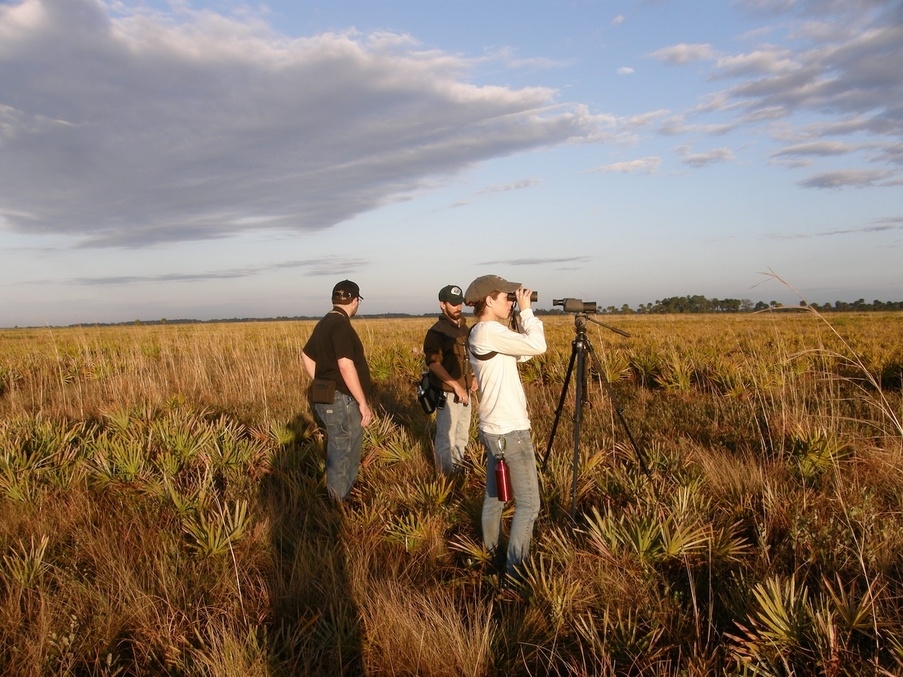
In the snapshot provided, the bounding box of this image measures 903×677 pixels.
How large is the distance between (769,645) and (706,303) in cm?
11315

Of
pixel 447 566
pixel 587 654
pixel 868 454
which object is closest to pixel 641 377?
pixel 868 454

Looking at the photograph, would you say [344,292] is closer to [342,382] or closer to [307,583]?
[342,382]

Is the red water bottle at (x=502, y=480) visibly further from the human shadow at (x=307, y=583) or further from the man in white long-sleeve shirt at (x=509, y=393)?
the human shadow at (x=307, y=583)

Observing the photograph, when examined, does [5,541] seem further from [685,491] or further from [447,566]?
[685,491]

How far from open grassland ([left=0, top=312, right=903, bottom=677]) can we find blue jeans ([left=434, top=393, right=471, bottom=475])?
24cm

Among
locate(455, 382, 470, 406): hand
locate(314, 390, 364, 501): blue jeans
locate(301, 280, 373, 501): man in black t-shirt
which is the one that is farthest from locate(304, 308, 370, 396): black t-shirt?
locate(455, 382, 470, 406): hand

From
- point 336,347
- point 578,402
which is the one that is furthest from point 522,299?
point 336,347

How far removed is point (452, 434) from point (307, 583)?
232 cm

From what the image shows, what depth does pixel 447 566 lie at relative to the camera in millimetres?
4082

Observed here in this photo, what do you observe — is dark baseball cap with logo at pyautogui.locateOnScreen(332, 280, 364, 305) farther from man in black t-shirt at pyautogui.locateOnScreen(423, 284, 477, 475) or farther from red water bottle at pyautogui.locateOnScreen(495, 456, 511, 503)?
red water bottle at pyautogui.locateOnScreen(495, 456, 511, 503)

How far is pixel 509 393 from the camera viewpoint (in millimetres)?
3652

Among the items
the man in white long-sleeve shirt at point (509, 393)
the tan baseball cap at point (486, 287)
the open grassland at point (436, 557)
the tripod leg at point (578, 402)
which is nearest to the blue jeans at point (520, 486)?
the man in white long-sleeve shirt at point (509, 393)

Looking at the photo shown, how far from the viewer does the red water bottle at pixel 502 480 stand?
3.58 meters

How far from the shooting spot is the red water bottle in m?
3.58
